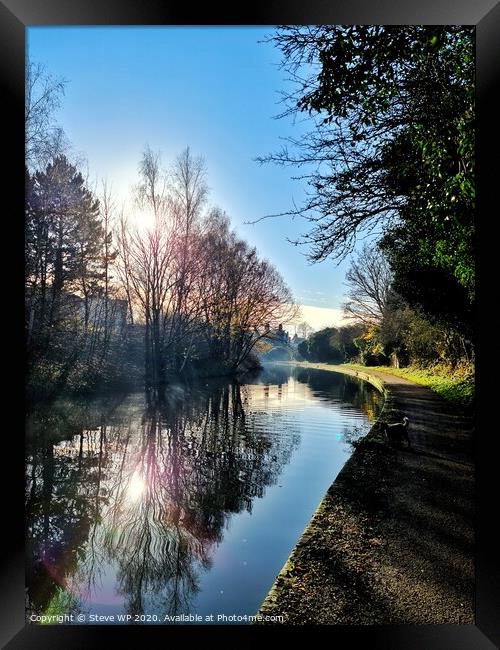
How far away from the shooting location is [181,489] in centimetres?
297

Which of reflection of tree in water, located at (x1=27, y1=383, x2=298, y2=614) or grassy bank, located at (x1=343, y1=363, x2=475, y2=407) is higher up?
grassy bank, located at (x1=343, y1=363, x2=475, y2=407)

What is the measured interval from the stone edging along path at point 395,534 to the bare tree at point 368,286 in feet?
1.77

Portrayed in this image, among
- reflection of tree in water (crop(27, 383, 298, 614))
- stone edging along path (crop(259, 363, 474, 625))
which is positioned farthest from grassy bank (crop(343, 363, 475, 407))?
reflection of tree in water (crop(27, 383, 298, 614))

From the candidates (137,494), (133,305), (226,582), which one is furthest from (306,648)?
(133,305)

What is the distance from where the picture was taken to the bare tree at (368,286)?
2.72 m

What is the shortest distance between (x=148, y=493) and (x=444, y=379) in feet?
7.58

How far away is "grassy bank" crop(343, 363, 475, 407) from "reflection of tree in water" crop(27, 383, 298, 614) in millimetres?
1072

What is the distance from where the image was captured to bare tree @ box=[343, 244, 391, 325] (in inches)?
107

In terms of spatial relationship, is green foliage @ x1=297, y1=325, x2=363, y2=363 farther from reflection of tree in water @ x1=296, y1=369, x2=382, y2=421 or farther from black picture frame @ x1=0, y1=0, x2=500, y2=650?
black picture frame @ x1=0, y1=0, x2=500, y2=650

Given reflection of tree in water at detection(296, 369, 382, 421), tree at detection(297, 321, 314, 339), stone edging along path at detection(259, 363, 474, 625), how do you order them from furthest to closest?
reflection of tree in water at detection(296, 369, 382, 421) → tree at detection(297, 321, 314, 339) → stone edging along path at detection(259, 363, 474, 625)

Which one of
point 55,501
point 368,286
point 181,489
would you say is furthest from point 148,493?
point 368,286

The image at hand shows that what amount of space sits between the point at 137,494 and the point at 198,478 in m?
0.62
